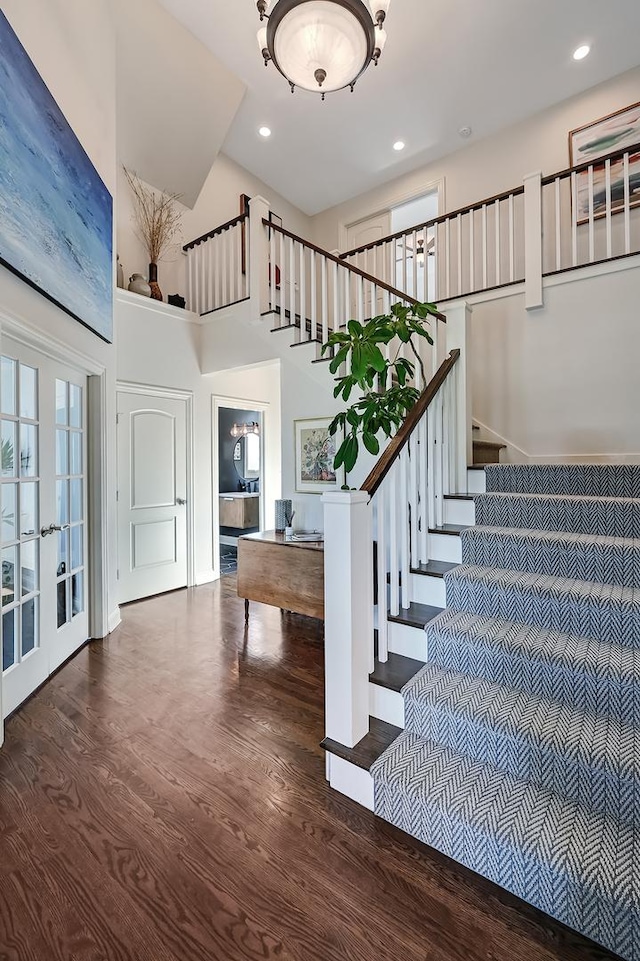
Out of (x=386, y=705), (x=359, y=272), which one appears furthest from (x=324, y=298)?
(x=386, y=705)

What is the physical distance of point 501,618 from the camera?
5.74ft

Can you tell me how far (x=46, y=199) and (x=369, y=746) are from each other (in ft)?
10.0

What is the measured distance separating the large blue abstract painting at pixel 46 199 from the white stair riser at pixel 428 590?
2.39 metres

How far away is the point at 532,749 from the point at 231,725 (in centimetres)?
136

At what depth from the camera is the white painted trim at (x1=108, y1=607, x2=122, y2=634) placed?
3.23m

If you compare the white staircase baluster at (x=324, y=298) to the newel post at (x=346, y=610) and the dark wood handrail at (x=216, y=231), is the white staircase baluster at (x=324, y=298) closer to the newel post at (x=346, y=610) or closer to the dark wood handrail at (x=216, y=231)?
the dark wood handrail at (x=216, y=231)

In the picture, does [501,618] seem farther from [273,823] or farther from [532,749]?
[273,823]

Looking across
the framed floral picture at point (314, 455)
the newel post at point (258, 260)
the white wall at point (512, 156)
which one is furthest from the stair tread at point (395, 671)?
the white wall at point (512, 156)

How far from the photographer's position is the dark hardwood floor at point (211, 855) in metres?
1.10

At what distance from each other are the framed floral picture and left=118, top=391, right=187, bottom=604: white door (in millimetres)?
1299

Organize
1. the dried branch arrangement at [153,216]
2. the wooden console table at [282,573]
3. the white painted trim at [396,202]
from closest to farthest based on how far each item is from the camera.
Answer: the wooden console table at [282,573], the dried branch arrangement at [153,216], the white painted trim at [396,202]

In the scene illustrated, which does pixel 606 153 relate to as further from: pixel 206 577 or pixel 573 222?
pixel 206 577

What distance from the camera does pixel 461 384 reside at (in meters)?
2.65

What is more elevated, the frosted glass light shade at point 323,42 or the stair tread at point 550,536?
the frosted glass light shade at point 323,42
